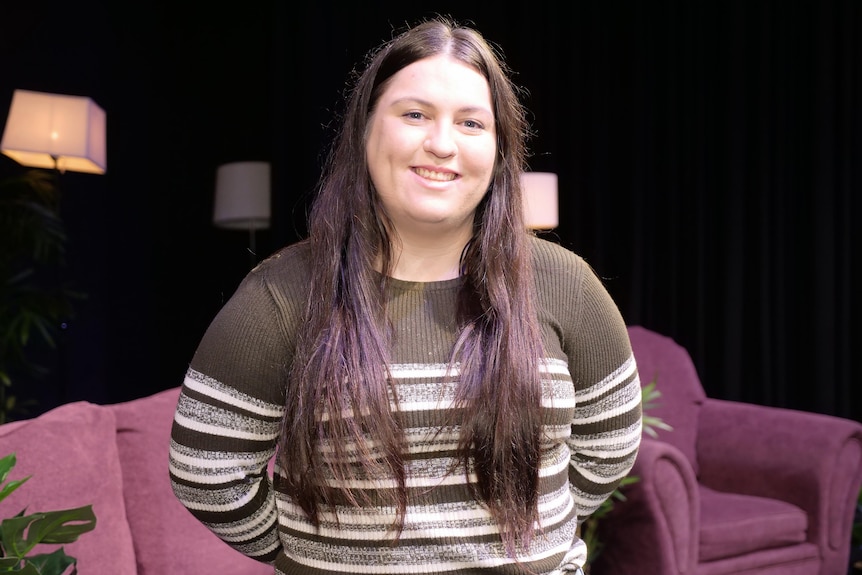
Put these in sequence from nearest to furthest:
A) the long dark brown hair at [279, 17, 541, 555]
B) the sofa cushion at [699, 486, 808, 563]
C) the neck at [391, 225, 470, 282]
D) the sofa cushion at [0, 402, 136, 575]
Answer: the long dark brown hair at [279, 17, 541, 555] < the neck at [391, 225, 470, 282] < the sofa cushion at [0, 402, 136, 575] < the sofa cushion at [699, 486, 808, 563]

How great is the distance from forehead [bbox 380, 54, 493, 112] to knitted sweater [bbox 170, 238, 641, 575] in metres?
0.23

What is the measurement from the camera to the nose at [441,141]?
100 centimetres

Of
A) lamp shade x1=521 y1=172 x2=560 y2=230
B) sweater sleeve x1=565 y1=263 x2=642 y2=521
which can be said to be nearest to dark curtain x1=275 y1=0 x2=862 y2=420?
lamp shade x1=521 y1=172 x2=560 y2=230

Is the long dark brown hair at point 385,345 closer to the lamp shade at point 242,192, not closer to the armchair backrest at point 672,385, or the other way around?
the armchair backrest at point 672,385

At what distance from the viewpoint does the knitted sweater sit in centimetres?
99

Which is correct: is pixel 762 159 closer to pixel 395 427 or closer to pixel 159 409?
pixel 159 409

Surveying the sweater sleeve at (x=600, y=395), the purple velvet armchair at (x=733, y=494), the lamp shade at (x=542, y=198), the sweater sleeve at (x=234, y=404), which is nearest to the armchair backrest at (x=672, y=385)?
the purple velvet armchair at (x=733, y=494)

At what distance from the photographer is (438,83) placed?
1019mm

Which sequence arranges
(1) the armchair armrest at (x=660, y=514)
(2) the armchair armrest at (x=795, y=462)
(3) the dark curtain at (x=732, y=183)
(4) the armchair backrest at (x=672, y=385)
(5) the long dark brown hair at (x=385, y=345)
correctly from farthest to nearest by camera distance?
(3) the dark curtain at (x=732, y=183) → (4) the armchair backrest at (x=672, y=385) → (2) the armchair armrest at (x=795, y=462) → (1) the armchair armrest at (x=660, y=514) → (5) the long dark brown hair at (x=385, y=345)

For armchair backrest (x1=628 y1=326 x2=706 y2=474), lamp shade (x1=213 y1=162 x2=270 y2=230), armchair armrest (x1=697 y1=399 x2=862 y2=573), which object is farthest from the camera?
lamp shade (x1=213 y1=162 x2=270 y2=230)

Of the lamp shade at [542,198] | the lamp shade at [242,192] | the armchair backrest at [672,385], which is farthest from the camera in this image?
the lamp shade at [242,192]

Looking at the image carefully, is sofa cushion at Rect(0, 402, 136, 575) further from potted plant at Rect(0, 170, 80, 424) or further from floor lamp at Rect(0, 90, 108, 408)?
potted plant at Rect(0, 170, 80, 424)

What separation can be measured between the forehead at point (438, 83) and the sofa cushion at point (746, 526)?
6.56 feet

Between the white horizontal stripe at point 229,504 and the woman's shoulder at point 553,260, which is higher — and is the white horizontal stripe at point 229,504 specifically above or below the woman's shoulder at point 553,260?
below
